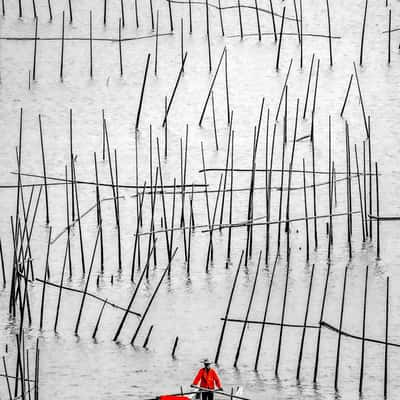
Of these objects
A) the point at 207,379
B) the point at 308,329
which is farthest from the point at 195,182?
the point at 207,379

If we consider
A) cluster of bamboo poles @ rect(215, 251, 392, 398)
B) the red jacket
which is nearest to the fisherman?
the red jacket

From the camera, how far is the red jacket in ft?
31.3

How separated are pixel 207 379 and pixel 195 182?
15.0 ft

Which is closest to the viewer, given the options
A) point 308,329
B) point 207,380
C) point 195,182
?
point 207,380

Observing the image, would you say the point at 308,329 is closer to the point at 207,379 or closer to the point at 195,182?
the point at 207,379

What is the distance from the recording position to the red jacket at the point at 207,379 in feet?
31.3

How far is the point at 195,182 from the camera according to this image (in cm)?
1381

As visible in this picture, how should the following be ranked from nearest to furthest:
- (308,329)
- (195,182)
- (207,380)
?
(207,380), (308,329), (195,182)

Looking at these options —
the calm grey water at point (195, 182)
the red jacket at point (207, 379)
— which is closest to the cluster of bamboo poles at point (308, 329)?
the calm grey water at point (195, 182)

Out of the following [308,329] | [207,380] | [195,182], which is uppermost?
[195,182]

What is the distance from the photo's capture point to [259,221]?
13.1m

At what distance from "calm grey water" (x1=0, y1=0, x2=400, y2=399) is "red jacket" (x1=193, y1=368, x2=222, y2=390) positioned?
0.58 m

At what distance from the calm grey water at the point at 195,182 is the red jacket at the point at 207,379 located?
58 centimetres

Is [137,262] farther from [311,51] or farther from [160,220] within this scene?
[311,51]
